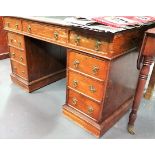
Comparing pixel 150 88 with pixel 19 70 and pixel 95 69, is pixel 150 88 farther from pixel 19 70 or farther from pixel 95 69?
pixel 19 70

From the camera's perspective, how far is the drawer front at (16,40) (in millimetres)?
1820

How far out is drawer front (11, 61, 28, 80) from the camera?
1966 mm

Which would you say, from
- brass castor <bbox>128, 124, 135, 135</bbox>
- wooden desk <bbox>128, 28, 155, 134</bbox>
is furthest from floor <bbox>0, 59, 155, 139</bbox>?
wooden desk <bbox>128, 28, 155, 134</bbox>

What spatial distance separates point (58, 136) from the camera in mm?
1441

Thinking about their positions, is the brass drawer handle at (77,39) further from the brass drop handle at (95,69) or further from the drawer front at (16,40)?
the drawer front at (16,40)

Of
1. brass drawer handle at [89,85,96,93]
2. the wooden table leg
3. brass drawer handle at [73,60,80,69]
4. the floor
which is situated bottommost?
the floor

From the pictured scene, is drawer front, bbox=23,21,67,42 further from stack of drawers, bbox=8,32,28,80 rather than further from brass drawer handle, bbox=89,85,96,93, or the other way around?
brass drawer handle, bbox=89,85,96,93

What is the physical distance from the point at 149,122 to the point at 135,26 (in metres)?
0.90

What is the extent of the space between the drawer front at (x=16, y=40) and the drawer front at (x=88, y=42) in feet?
2.36

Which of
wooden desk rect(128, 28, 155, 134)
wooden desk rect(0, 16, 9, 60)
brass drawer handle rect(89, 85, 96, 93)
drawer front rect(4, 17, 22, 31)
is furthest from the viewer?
wooden desk rect(0, 16, 9, 60)

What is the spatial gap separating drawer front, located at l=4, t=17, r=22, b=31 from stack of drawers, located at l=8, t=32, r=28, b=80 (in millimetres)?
73

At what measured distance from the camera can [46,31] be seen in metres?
1.50

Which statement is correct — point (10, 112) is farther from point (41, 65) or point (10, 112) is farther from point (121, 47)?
point (121, 47)

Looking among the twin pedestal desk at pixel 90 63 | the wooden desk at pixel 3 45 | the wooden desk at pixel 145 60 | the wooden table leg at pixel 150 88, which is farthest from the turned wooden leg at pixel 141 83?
the wooden desk at pixel 3 45
